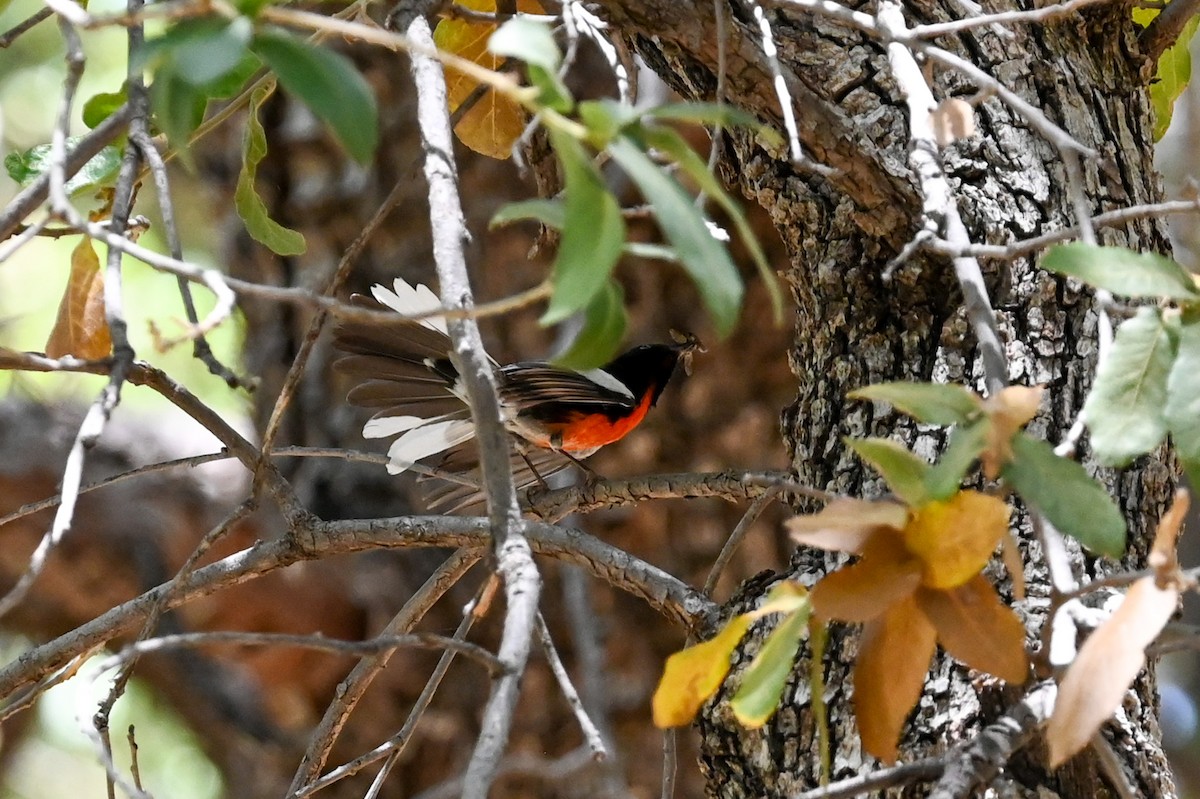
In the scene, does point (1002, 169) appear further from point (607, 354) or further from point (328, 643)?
point (328, 643)

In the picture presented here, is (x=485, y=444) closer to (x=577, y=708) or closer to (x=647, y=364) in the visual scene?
(x=577, y=708)

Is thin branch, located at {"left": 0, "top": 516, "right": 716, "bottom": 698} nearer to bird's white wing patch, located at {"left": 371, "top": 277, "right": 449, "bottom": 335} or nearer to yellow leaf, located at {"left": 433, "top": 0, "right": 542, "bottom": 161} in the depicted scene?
yellow leaf, located at {"left": 433, "top": 0, "right": 542, "bottom": 161}

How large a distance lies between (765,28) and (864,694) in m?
0.65

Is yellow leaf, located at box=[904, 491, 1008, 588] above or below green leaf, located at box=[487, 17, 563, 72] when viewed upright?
below

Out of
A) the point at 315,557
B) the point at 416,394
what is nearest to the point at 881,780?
the point at 315,557

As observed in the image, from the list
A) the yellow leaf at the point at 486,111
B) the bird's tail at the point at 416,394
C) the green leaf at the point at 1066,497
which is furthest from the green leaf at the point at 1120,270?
the bird's tail at the point at 416,394

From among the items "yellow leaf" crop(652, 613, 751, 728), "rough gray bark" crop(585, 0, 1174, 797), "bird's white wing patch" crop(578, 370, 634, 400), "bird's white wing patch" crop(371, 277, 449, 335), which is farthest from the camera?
"bird's white wing patch" crop(578, 370, 634, 400)

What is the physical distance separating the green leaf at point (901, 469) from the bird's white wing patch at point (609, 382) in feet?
8.18

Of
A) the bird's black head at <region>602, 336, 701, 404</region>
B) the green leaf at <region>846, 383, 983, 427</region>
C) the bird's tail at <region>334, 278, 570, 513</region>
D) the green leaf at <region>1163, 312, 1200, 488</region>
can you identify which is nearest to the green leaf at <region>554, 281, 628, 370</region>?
the green leaf at <region>846, 383, 983, 427</region>

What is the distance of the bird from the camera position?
103 inches

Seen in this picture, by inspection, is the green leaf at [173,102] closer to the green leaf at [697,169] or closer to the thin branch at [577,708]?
the green leaf at [697,169]

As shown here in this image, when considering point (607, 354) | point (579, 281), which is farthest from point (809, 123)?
point (579, 281)

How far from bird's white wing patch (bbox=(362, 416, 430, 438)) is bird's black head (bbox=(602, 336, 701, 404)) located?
755 mm

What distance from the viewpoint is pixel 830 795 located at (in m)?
0.82
